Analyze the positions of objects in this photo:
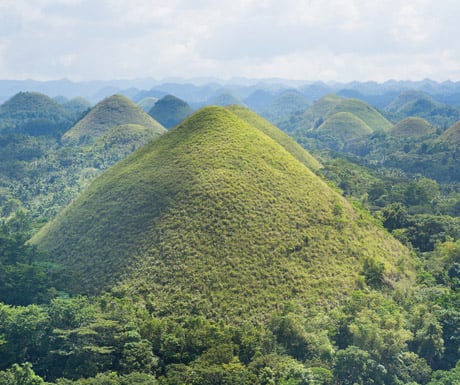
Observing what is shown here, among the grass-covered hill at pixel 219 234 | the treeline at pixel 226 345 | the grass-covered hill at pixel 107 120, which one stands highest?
the grass-covered hill at pixel 107 120

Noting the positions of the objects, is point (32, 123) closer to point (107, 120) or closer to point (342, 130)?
point (107, 120)

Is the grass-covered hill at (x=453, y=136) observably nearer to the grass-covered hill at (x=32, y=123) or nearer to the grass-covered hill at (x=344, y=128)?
the grass-covered hill at (x=344, y=128)

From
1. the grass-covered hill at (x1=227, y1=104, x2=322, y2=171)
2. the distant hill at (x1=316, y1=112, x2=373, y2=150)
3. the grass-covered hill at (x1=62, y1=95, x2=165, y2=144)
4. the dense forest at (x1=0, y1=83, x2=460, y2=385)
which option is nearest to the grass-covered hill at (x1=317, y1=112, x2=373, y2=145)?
the distant hill at (x1=316, y1=112, x2=373, y2=150)

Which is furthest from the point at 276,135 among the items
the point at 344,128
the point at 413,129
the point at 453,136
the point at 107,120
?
the point at 344,128

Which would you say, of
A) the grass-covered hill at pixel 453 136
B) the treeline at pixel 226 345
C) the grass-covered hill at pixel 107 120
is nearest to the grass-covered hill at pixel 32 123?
the grass-covered hill at pixel 107 120

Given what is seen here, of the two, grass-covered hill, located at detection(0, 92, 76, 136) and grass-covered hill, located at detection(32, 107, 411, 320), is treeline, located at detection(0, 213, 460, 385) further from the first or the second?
grass-covered hill, located at detection(0, 92, 76, 136)

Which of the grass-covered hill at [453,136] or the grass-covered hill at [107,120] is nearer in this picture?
the grass-covered hill at [453,136]

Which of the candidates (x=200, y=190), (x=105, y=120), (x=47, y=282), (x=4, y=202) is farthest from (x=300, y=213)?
(x=105, y=120)

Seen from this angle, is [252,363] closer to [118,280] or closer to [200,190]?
[118,280]
